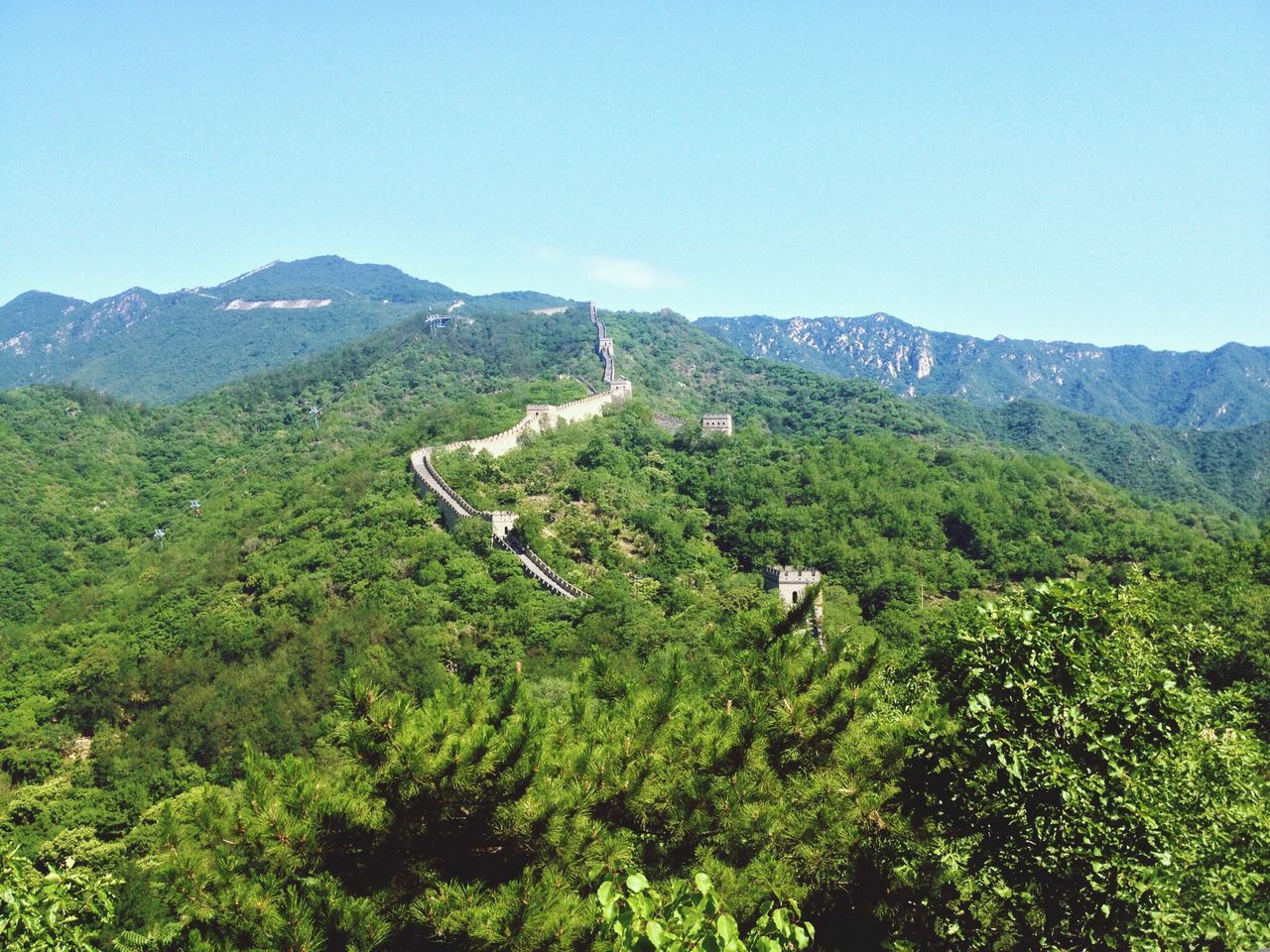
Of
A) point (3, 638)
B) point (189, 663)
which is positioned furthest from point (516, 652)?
point (3, 638)

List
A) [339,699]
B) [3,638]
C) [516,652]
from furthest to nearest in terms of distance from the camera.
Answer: [3,638], [516,652], [339,699]

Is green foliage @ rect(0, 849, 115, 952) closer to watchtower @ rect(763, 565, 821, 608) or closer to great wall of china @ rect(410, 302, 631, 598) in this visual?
great wall of china @ rect(410, 302, 631, 598)

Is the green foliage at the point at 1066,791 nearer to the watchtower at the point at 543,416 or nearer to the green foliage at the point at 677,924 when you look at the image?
the green foliage at the point at 677,924

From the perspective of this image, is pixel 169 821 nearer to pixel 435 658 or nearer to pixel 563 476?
pixel 435 658

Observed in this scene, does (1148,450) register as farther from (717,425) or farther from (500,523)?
(500,523)

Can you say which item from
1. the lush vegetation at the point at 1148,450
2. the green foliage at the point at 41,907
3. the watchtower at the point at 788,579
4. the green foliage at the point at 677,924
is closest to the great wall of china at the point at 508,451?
the watchtower at the point at 788,579

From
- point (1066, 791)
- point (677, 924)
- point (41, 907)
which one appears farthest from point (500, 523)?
point (677, 924)

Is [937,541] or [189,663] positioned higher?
[937,541]
